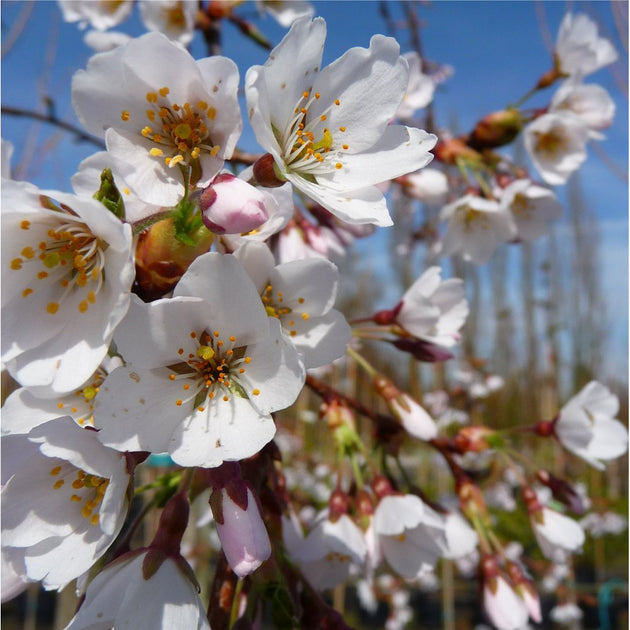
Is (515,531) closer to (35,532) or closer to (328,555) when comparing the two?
(328,555)

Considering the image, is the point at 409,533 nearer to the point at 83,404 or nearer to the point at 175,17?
the point at 83,404

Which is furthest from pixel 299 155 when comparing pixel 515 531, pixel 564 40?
pixel 515 531

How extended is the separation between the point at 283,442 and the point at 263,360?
4.67 m

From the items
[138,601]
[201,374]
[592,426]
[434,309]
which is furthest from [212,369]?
[592,426]

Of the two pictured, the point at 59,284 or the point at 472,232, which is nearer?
the point at 59,284

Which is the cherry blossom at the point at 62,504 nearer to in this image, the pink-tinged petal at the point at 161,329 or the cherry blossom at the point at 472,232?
the pink-tinged petal at the point at 161,329

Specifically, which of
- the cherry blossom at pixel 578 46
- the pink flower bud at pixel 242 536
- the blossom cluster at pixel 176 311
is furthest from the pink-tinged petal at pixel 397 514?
the cherry blossom at pixel 578 46

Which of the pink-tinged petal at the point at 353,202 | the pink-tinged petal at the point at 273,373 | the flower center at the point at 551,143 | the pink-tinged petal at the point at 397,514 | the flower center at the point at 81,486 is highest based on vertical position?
the flower center at the point at 551,143

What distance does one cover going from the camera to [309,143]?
2.29 feet

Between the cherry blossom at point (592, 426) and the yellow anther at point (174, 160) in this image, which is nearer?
the yellow anther at point (174, 160)

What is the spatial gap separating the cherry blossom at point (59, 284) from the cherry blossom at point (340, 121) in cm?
18

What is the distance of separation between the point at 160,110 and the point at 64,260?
0.18m

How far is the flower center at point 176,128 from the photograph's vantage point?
62cm

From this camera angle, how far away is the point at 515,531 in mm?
6066
